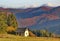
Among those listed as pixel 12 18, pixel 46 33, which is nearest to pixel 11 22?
pixel 12 18

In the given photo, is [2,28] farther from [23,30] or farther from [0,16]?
[23,30]

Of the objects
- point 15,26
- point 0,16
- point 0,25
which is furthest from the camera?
point 15,26

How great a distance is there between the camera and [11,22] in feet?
222

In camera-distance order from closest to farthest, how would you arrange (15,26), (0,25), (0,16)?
(0,25), (0,16), (15,26)

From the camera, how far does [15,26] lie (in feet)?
217

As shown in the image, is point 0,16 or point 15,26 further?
point 15,26

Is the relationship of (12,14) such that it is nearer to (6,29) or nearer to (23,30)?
(23,30)

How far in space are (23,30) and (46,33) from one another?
12.6m

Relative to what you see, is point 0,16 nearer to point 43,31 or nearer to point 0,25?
point 0,25

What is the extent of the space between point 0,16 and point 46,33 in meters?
13.1

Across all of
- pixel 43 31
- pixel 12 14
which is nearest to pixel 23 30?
pixel 12 14

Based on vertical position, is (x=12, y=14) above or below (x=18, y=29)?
above

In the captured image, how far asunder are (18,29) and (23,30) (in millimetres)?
2283

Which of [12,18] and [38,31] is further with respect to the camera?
[12,18]
